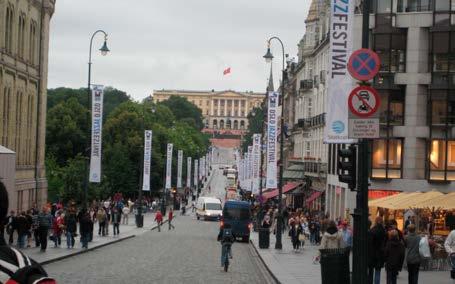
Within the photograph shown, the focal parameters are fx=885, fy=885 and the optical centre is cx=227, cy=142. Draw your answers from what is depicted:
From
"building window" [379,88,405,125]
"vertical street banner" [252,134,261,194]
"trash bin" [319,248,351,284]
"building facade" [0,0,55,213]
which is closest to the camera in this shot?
"trash bin" [319,248,351,284]

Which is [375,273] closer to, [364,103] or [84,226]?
[364,103]

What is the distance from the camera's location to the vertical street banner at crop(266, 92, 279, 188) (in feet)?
154

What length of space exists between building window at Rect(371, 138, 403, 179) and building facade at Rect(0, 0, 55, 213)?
18.1 metres

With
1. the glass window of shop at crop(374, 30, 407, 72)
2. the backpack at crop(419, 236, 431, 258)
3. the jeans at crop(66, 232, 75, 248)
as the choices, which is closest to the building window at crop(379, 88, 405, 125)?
the glass window of shop at crop(374, 30, 407, 72)

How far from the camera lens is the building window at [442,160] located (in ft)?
142

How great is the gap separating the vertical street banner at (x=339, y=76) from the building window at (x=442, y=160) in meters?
21.7

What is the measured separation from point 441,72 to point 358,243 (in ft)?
98.9

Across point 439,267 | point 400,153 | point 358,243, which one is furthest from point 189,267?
point 400,153

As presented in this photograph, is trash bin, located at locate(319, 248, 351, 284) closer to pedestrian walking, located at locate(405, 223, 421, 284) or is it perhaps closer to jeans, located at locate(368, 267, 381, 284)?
jeans, located at locate(368, 267, 381, 284)

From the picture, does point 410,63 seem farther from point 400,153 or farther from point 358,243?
point 358,243

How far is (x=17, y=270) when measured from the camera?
2.97 m

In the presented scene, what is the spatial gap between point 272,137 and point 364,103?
3315cm

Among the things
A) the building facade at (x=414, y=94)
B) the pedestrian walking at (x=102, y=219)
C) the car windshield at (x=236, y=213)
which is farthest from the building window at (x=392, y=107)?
the pedestrian walking at (x=102, y=219)

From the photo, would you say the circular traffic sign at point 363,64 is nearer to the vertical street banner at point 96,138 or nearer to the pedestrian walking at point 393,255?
the pedestrian walking at point 393,255
